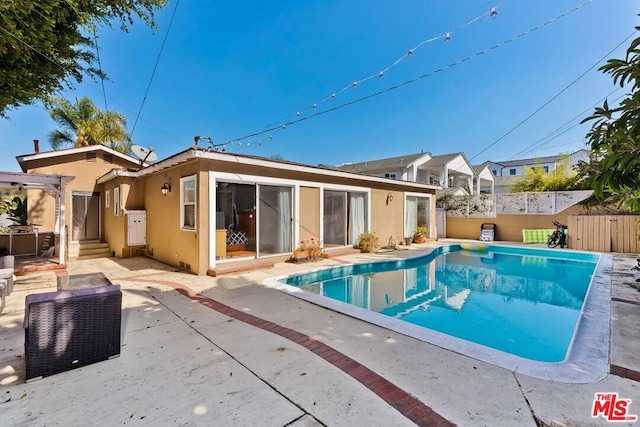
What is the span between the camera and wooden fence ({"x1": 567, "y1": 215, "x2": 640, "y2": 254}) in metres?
12.3

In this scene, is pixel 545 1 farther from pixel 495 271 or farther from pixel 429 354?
pixel 429 354

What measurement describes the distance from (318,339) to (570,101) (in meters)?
17.9

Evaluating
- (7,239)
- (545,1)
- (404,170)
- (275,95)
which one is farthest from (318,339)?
(404,170)

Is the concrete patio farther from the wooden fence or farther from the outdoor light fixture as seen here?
the wooden fence

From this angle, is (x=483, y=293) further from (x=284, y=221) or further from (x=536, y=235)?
(x=536, y=235)

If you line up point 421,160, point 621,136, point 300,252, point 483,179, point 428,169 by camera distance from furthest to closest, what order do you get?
point 483,179 → point 428,169 → point 421,160 → point 300,252 → point 621,136

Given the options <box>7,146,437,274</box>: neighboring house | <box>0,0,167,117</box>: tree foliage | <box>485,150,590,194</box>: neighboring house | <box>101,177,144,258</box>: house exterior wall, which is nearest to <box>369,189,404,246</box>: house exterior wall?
<box>7,146,437,274</box>: neighboring house

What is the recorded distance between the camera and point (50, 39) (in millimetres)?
5270

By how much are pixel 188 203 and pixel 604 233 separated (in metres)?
17.0

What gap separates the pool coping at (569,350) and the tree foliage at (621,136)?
1.83 m

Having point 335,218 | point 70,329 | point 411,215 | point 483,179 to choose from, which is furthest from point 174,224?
point 483,179

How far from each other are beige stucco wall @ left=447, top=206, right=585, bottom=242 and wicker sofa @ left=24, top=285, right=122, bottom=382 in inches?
724

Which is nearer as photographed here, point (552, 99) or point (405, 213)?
point (405, 213)

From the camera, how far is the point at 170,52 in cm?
1079
